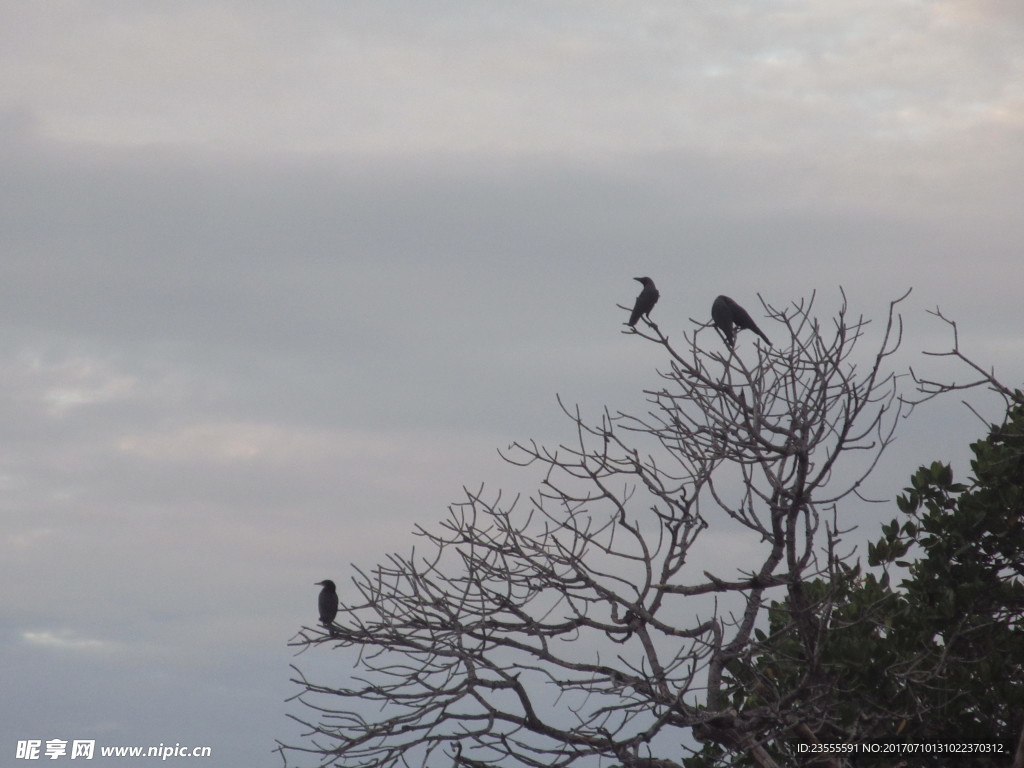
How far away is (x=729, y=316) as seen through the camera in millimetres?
11914

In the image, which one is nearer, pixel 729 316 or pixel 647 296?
pixel 729 316

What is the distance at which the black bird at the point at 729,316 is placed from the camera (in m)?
11.8

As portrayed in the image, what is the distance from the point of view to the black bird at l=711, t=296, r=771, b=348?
11.8 m

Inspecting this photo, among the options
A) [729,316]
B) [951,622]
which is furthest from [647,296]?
[951,622]

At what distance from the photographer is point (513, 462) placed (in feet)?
26.0

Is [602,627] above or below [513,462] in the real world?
below

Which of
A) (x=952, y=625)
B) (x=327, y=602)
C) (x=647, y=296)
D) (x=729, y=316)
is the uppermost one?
(x=647, y=296)

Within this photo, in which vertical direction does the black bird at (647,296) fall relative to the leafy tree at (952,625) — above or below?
above

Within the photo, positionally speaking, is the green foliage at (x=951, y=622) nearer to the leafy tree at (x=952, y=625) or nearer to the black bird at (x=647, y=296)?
the leafy tree at (x=952, y=625)

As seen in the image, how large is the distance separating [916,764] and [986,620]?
4.99ft

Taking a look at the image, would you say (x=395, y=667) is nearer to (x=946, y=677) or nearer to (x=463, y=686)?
(x=463, y=686)

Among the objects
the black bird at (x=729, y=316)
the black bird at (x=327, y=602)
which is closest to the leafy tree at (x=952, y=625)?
the black bird at (x=729, y=316)

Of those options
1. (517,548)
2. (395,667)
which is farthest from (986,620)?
(395,667)

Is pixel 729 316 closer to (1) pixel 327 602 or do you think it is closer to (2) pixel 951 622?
(2) pixel 951 622
